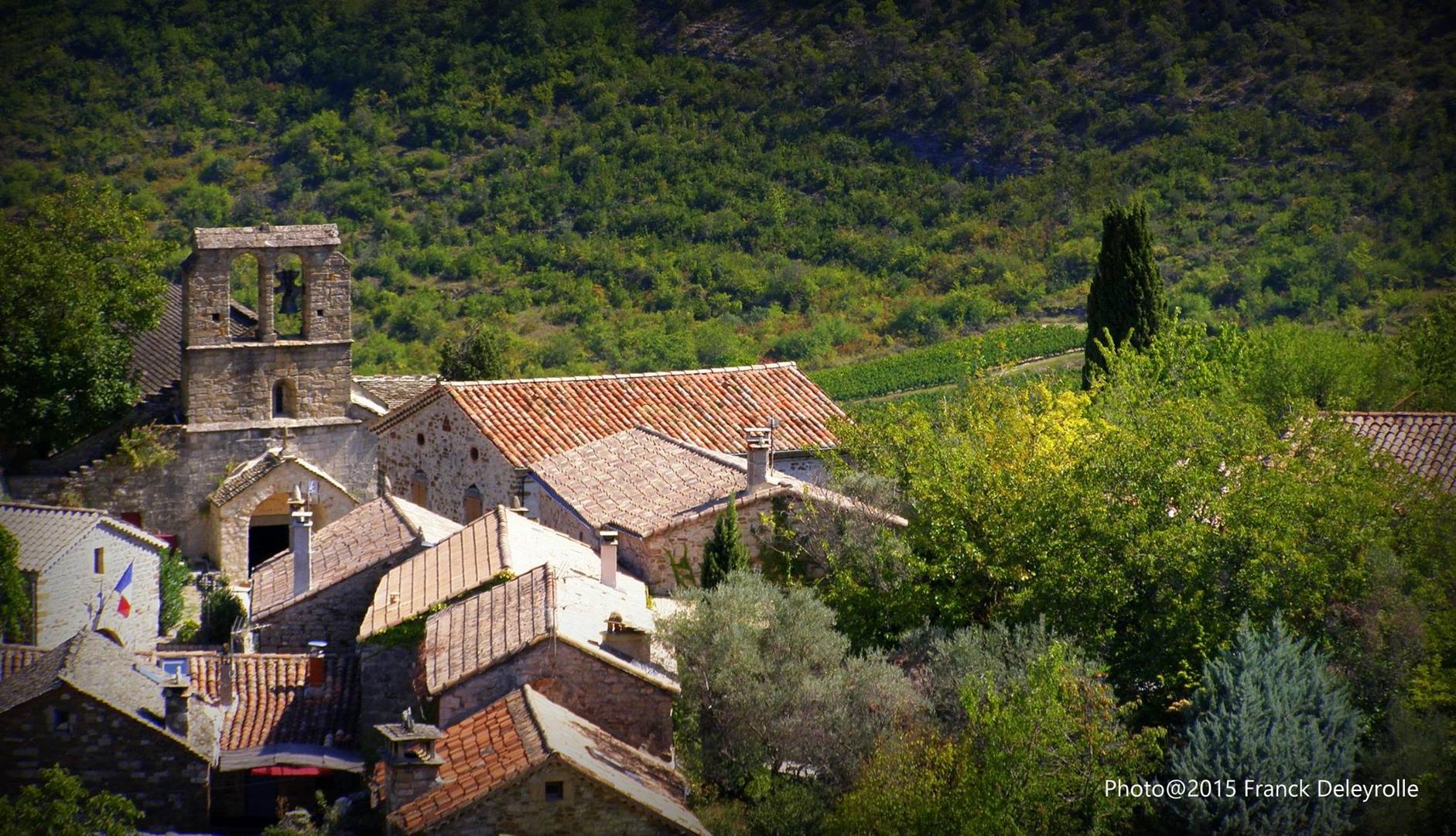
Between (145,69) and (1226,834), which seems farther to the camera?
(145,69)

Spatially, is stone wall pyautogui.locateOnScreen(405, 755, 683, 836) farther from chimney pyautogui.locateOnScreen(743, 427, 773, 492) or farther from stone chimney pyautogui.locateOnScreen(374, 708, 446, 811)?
chimney pyautogui.locateOnScreen(743, 427, 773, 492)

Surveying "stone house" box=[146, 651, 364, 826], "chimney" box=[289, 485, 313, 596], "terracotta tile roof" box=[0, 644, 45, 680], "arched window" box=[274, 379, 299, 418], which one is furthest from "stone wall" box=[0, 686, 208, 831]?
"arched window" box=[274, 379, 299, 418]

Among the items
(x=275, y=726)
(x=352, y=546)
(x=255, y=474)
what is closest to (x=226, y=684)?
(x=275, y=726)

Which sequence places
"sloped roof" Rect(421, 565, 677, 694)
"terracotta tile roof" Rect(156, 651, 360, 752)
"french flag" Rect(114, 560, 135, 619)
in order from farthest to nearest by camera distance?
"french flag" Rect(114, 560, 135, 619), "terracotta tile roof" Rect(156, 651, 360, 752), "sloped roof" Rect(421, 565, 677, 694)

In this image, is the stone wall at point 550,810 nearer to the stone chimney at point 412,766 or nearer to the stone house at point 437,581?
the stone chimney at point 412,766

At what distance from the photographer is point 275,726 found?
21.3m

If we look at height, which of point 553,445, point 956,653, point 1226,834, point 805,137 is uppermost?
point 805,137

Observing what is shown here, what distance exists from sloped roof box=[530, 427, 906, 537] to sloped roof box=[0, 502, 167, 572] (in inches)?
252

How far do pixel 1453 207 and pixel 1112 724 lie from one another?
4616cm

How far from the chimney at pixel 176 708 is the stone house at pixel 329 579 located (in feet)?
11.2

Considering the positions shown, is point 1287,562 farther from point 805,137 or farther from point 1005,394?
point 805,137

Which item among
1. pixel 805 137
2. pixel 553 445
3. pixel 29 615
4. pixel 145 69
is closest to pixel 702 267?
pixel 805 137

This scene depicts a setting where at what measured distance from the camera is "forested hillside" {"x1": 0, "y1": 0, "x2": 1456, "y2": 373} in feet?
187

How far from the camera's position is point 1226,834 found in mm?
18969
